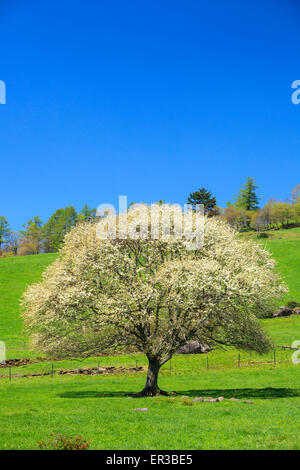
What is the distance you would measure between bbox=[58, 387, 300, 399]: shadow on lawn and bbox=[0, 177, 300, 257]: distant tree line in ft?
350

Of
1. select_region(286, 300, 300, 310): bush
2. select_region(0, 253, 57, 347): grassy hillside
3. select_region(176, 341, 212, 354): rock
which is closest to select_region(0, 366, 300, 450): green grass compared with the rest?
select_region(176, 341, 212, 354): rock

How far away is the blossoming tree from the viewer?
3045cm

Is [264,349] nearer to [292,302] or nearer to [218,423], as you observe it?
[218,423]

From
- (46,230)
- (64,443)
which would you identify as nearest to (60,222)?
(46,230)

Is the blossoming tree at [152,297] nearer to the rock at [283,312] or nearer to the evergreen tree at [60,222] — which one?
the rock at [283,312]

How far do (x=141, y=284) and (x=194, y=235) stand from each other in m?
6.24

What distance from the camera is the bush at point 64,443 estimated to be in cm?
1659

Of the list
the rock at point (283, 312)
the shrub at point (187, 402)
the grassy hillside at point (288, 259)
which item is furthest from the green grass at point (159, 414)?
the grassy hillside at point (288, 259)

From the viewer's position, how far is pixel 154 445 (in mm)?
17438

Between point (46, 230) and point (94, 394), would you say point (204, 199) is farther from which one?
point (94, 394)

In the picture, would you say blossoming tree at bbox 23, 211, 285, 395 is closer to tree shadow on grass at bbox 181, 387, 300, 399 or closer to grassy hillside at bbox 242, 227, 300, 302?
tree shadow on grass at bbox 181, 387, 300, 399

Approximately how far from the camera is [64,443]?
664 inches
